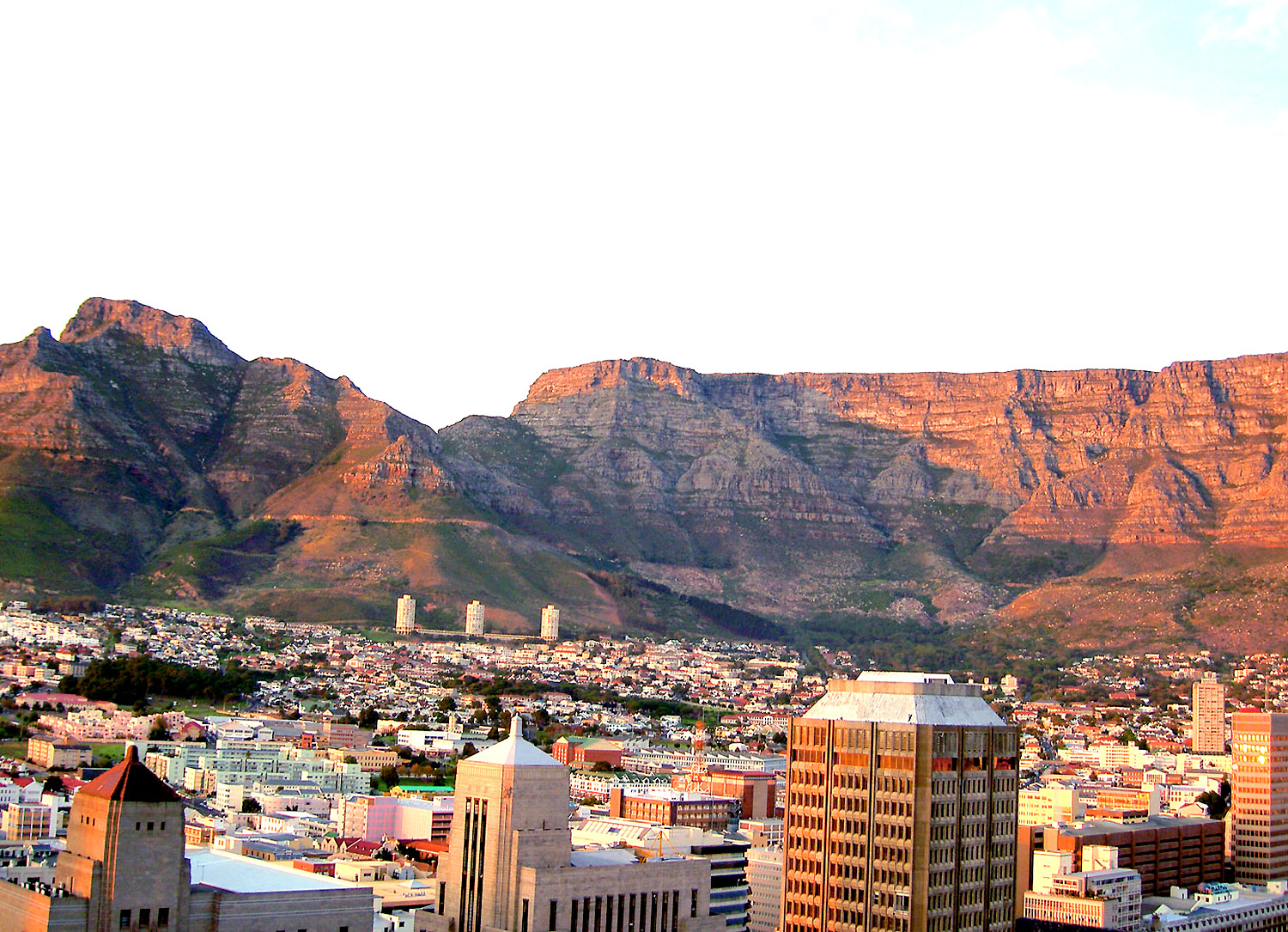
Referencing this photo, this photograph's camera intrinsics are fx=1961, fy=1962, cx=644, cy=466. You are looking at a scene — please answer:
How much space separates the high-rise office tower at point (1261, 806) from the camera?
130 metres

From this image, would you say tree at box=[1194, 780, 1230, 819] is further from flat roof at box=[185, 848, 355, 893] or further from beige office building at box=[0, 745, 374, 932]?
beige office building at box=[0, 745, 374, 932]

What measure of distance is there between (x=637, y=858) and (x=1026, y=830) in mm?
51473

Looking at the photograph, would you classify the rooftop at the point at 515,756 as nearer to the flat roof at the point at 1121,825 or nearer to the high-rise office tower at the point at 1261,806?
the flat roof at the point at 1121,825

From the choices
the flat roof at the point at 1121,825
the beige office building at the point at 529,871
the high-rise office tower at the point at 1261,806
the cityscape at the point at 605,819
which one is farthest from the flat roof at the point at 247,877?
the high-rise office tower at the point at 1261,806

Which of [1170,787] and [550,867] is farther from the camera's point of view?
[1170,787]

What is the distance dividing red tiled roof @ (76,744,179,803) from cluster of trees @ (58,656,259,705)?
127652mm

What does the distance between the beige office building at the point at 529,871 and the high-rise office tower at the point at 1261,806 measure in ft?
231

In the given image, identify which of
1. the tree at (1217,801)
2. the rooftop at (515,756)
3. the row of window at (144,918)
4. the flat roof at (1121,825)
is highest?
the rooftop at (515,756)

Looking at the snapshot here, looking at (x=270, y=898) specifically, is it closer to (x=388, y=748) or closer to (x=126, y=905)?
(x=126, y=905)

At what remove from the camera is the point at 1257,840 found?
13125 centimetres

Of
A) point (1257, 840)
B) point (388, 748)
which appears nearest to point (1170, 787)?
point (1257, 840)

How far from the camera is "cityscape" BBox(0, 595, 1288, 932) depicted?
6331 centimetres

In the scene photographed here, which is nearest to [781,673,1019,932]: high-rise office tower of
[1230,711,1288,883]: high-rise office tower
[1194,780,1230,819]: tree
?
[1230,711,1288,883]: high-rise office tower

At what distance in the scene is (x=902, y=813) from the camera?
75.4m
